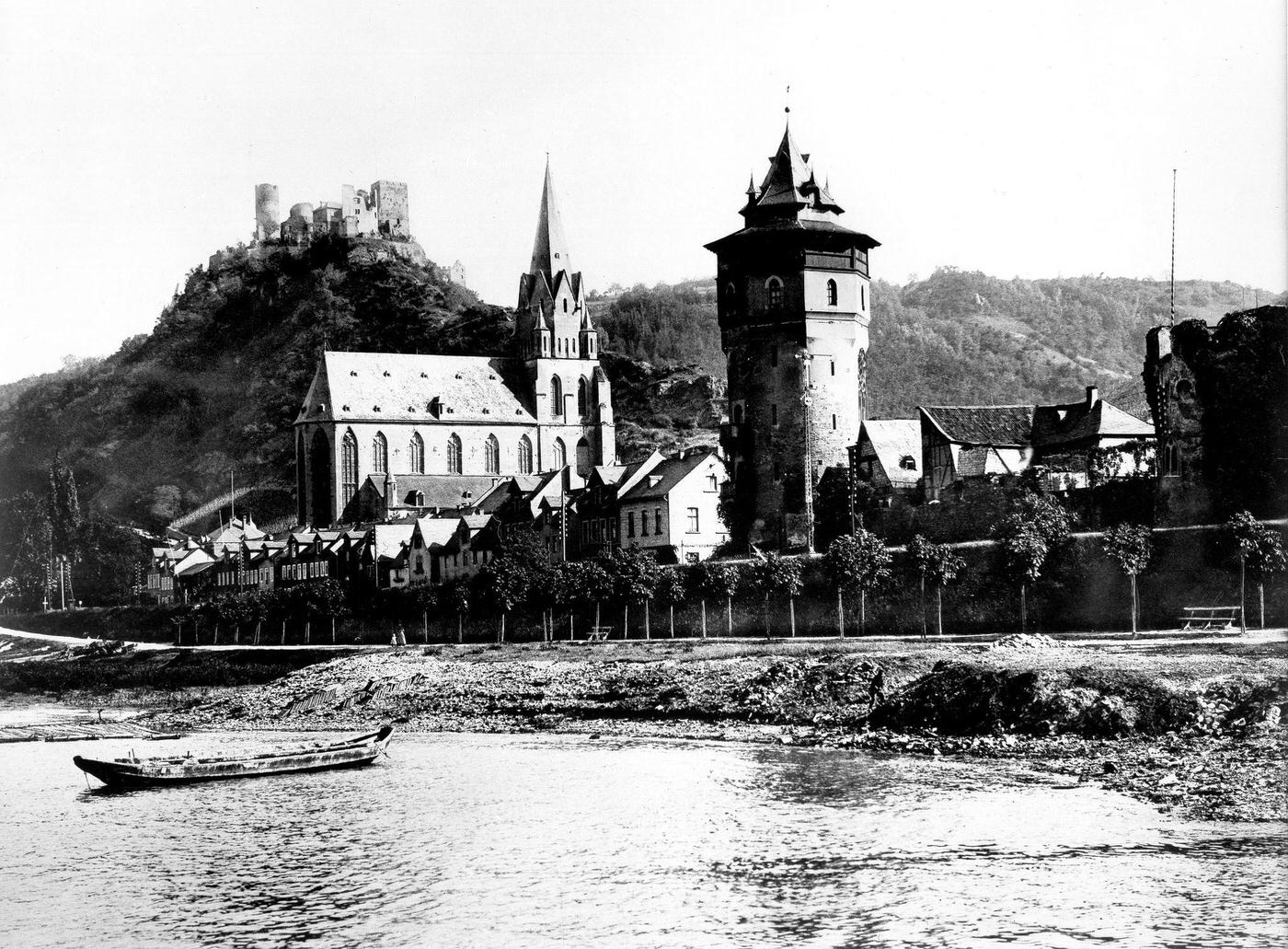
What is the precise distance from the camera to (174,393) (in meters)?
196

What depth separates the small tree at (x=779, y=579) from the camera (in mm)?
62656

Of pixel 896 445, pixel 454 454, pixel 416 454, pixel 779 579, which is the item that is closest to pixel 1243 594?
pixel 779 579

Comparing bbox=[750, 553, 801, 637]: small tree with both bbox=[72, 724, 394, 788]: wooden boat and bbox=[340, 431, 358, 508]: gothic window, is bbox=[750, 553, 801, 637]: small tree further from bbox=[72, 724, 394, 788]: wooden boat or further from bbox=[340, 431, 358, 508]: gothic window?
bbox=[340, 431, 358, 508]: gothic window

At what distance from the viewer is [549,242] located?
147625 millimetres

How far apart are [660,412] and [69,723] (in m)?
104

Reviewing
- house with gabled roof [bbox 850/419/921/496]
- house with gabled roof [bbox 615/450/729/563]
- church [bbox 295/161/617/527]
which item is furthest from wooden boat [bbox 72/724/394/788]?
church [bbox 295/161/617/527]

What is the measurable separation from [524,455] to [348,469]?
57.6 ft

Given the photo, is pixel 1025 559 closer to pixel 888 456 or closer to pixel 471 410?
pixel 888 456

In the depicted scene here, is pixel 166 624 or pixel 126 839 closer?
pixel 126 839

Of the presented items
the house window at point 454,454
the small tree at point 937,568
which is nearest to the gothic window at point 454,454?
the house window at point 454,454

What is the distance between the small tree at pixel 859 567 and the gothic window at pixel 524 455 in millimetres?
83945

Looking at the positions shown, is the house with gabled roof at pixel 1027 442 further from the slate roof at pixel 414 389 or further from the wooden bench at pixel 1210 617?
the slate roof at pixel 414 389

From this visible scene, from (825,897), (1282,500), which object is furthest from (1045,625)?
(825,897)

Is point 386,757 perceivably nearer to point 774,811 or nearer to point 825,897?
point 774,811
